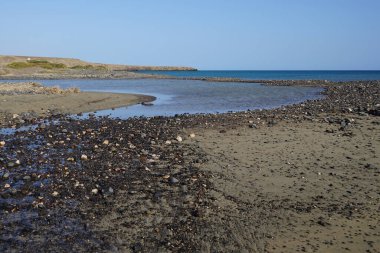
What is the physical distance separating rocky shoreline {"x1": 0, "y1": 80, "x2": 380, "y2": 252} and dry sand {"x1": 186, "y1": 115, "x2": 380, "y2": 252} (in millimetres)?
220

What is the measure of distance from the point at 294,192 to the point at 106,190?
4.14m

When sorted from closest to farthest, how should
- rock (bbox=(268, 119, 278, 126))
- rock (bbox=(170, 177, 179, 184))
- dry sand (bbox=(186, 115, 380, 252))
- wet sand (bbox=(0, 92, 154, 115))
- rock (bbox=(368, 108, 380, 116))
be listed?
1. dry sand (bbox=(186, 115, 380, 252))
2. rock (bbox=(170, 177, 179, 184))
3. rock (bbox=(268, 119, 278, 126))
4. rock (bbox=(368, 108, 380, 116))
5. wet sand (bbox=(0, 92, 154, 115))

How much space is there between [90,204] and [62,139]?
6.73 metres

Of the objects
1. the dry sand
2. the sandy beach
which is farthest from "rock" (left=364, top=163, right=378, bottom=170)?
the sandy beach

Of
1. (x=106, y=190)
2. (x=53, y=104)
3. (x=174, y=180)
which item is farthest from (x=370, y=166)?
(x=53, y=104)

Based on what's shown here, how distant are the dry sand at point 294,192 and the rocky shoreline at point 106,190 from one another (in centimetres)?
22

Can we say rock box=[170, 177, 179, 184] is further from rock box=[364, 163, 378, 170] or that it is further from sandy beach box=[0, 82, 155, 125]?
sandy beach box=[0, 82, 155, 125]

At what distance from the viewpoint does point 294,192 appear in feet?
28.4

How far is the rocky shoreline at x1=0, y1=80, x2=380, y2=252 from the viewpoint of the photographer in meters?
6.48

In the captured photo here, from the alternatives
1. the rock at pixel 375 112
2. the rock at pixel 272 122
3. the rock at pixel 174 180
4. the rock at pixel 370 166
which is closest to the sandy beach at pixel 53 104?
the rock at pixel 272 122

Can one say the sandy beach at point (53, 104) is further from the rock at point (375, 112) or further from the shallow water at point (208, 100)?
the rock at point (375, 112)

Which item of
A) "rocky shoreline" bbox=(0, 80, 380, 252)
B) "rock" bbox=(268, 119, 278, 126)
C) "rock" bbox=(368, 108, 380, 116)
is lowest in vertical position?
"rocky shoreline" bbox=(0, 80, 380, 252)

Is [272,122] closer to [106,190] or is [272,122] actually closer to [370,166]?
[370,166]

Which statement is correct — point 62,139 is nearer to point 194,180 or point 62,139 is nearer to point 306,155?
point 194,180
